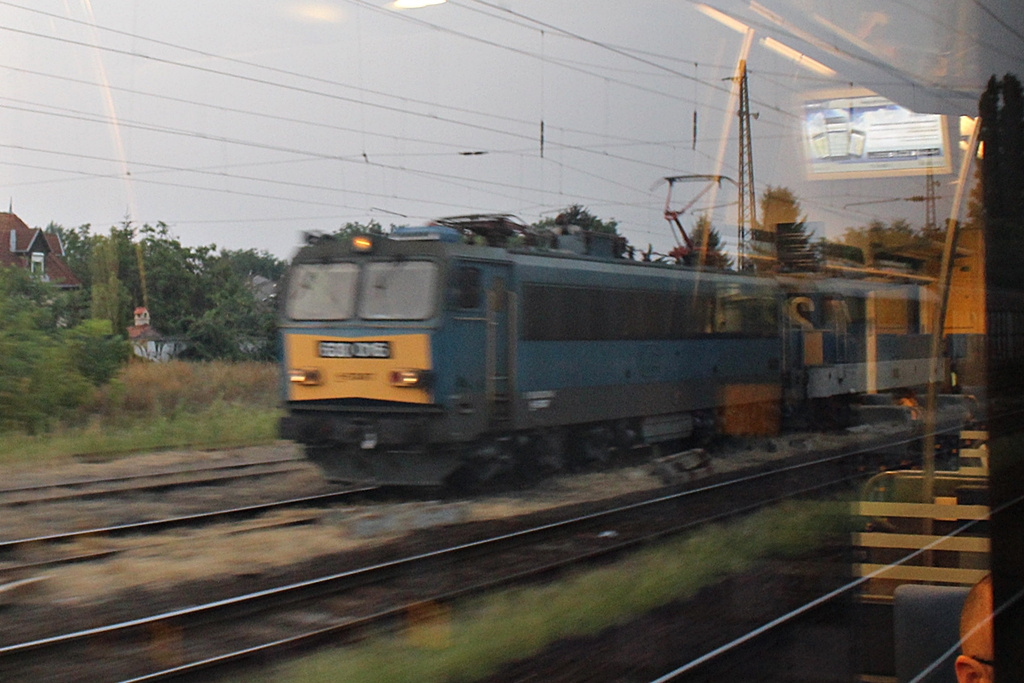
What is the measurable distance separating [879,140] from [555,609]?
3219 mm

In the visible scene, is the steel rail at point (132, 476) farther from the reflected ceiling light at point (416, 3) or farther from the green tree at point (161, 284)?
the reflected ceiling light at point (416, 3)

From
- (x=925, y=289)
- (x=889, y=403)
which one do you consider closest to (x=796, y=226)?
(x=889, y=403)

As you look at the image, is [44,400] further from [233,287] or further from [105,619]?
[105,619]

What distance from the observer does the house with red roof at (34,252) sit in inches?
233

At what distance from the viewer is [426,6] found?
22.0 feet

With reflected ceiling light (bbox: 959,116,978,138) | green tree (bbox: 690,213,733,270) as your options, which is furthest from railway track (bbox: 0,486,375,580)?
reflected ceiling light (bbox: 959,116,978,138)

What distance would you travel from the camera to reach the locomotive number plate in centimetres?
952

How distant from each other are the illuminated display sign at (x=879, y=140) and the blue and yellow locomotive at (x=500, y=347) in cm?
456

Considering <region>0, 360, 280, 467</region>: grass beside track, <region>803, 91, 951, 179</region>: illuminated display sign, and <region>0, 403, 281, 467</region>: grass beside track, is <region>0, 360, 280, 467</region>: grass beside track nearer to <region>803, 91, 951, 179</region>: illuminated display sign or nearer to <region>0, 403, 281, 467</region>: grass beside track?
<region>0, 403, 281, 467</region>: grass beside track

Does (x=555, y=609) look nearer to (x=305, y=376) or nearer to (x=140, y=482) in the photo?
(x=305, y=376)

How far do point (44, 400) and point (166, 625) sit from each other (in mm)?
4863

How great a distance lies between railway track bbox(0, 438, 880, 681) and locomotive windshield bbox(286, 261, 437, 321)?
7.34 feet

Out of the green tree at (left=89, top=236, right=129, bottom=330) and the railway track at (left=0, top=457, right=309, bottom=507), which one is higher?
the green tree at (left=89, top=236, right=129, bottom=330)

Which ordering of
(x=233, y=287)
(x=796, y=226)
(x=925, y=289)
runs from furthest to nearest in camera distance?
(x=233, y=287) < (x=796, y=226) < (x=925, y=289)
